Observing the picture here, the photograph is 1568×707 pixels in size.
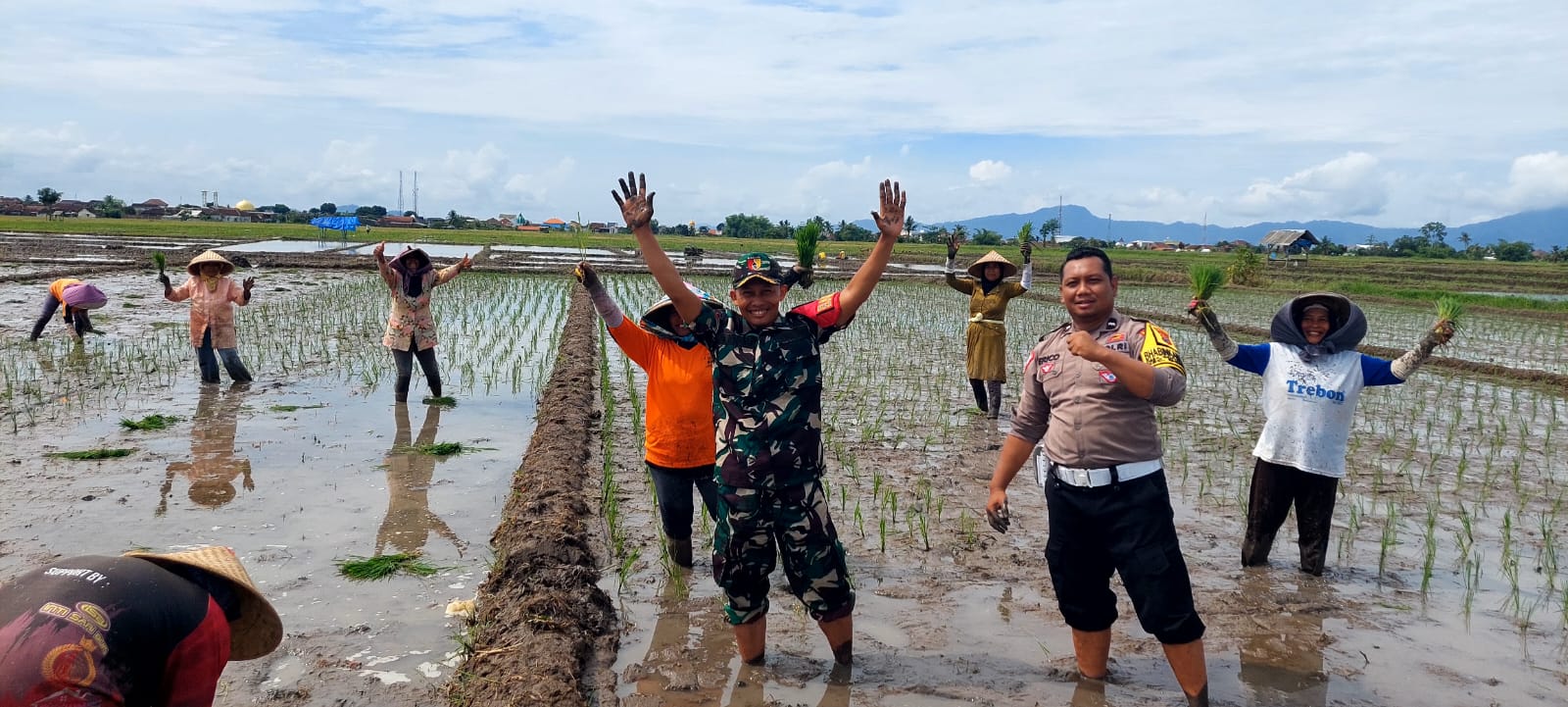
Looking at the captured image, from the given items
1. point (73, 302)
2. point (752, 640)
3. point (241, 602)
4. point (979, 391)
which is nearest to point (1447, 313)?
point (752, 640)

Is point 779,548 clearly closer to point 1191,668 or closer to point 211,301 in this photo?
A: point 1191,668

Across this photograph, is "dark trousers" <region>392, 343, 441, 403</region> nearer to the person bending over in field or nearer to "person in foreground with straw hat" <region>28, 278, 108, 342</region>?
"person in foreground with straw hat" <region>28, 278, 108, 342</region>

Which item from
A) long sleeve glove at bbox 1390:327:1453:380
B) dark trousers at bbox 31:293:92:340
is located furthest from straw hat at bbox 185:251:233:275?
long sleeve glove at bbox 1390:327:1453:380

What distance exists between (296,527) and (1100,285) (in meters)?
4.02

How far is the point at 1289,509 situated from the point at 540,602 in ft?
11.1

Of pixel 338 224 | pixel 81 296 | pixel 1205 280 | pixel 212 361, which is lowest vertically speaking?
pixel 212 361

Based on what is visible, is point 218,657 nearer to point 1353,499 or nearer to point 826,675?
point 826,675

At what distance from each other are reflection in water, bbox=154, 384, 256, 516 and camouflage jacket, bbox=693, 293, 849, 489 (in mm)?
3509

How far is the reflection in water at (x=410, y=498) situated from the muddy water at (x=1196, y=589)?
1034 millimetres

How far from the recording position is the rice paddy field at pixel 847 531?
3578 mm

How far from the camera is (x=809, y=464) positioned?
3.29 meters

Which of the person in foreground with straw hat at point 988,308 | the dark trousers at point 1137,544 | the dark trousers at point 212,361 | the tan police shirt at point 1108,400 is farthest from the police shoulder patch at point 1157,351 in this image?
the dark trousers at point 212,361

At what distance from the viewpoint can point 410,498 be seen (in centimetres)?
559

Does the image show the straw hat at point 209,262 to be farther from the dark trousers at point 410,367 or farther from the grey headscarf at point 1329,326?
the grey headscarf at point 1329,326
